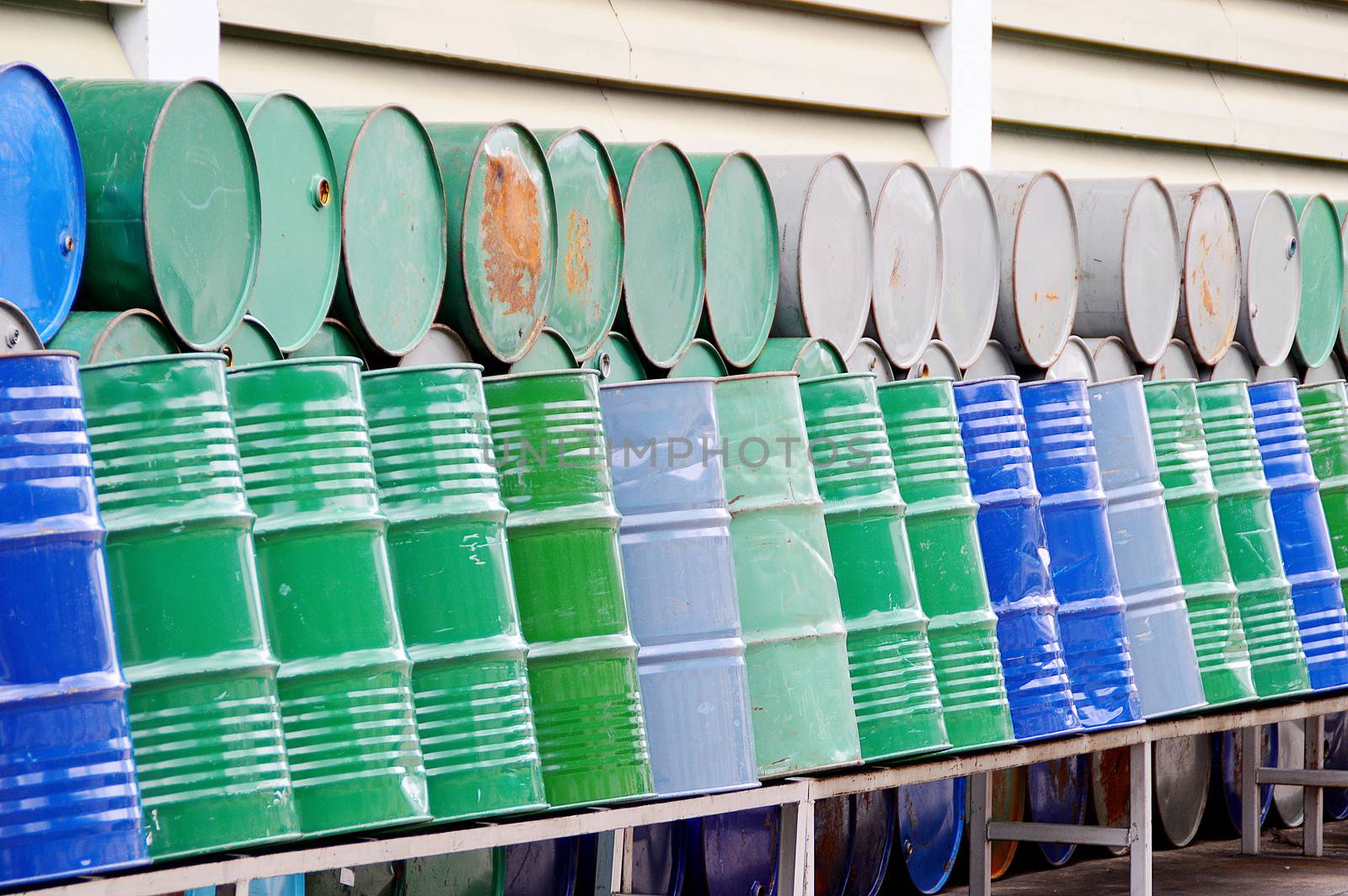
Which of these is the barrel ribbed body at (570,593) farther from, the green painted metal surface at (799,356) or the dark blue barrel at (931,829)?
the dark blue barrel at (931,829)

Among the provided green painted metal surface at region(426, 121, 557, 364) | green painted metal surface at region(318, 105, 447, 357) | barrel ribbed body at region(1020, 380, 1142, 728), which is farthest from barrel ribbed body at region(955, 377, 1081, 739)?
green painted metal surface at region(318, 105, 447, 357)

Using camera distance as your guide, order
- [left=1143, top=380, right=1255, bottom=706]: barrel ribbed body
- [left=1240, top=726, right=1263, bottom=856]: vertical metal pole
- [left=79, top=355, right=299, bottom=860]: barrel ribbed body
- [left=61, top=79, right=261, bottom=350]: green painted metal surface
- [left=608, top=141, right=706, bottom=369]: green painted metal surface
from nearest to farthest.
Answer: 1. [left=79, top=355, right=299, bottom=860]: barrel ribbed body
2. [left=61, top=79, right=261, bottom=350]: green painted metal surface
3. [left=608, top=141, right=706, bottom=369]: green painted metal surface
4. [left=1143, top=380, right=1255, bottom=706]: barrel ribbed body
5. [left=1240, top=726, right=1263, bottom=856]: vertical metal pole

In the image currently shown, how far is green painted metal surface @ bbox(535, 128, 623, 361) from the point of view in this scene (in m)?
4.48

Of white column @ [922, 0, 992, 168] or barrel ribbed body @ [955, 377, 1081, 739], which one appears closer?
barrel ribbed body @ [955, 377, 1081, 739]

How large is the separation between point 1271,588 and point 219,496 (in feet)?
12.5

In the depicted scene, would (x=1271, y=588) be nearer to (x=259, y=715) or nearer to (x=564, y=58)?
(x=564, y=58)

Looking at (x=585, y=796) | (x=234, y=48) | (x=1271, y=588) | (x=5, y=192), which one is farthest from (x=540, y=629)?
(x=1271, y=588)

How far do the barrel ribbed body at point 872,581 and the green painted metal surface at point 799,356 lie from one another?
1.23ft

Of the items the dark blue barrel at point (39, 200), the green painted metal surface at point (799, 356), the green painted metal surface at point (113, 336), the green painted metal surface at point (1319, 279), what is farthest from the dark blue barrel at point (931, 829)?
the dark blue barrel at point (39, 200)

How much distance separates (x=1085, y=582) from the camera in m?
5.14

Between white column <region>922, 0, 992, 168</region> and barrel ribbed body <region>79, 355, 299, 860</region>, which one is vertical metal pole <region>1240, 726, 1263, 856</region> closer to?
white column <region>922, 0, 992, 168</region>

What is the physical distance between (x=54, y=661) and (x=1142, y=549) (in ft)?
11.2

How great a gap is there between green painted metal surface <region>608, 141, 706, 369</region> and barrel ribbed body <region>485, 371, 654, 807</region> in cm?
80

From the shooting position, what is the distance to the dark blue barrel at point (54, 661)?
2.81 meters
